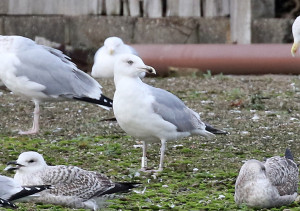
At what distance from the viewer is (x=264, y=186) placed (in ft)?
16.3

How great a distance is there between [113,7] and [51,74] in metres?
4.48

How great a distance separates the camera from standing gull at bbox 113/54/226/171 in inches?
235

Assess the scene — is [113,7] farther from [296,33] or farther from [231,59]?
[296,33]

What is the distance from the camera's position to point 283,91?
9.88 metres

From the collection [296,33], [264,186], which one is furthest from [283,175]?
[296,33]

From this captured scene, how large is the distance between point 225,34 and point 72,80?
4499 mm

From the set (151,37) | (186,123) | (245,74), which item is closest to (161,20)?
(151,37)

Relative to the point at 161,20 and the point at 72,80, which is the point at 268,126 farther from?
the point at 161,20

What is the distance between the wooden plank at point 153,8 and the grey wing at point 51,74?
4.29 metres

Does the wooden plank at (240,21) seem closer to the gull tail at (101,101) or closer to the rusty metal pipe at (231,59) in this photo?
the rusty metal pipe at (231,59)

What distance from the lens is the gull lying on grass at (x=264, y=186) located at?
4.97 m

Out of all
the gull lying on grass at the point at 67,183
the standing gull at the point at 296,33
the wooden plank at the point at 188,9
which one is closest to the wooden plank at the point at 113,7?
the wooden plank at the point at 188,9

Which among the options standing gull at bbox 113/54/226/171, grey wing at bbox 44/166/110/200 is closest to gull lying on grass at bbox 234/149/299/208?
grey wing at bbox 44/166/110/200

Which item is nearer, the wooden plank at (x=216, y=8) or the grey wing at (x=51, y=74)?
the grey wing at (x=51, y=74)
